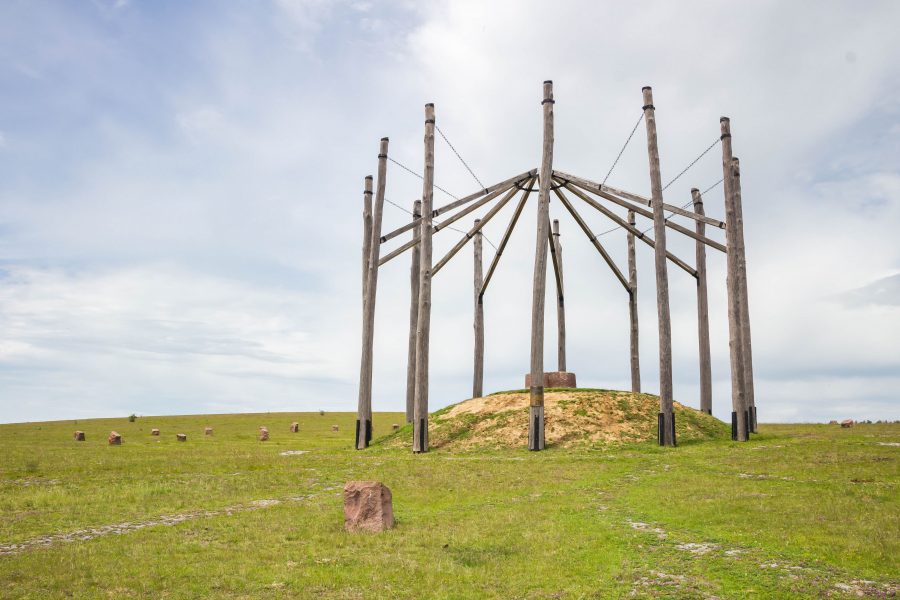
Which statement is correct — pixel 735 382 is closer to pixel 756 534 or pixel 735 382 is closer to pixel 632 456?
pixel 632 456

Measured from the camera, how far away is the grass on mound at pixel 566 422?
96.7 ft

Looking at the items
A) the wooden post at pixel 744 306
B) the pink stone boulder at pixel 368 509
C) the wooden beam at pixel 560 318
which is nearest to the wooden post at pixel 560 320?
the wooden beam at pixel 560 318

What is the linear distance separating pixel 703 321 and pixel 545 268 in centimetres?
1181

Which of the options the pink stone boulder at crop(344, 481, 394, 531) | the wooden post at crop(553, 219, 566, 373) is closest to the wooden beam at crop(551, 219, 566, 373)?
the wooden post at crop(553, 219, 566, 373)

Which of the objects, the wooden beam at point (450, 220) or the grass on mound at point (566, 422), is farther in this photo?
the wooden beam at point (450, 220)

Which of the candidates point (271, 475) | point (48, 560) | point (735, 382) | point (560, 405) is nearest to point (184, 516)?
point (48, 560)

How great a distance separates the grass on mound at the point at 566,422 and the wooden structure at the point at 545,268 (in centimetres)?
158

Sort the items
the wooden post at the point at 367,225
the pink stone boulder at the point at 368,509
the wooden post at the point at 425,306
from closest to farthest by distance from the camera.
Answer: the pink stone boulder at the point at 368,509 < the wooden post at the point at 425,306 < the wooden post at the point at 367,225

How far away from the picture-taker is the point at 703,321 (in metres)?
37.2

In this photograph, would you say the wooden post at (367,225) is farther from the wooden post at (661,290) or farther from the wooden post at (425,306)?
the wooden post at (661,290)

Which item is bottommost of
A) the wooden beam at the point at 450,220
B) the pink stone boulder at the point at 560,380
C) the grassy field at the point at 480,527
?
the grassy field at the point at 480,527

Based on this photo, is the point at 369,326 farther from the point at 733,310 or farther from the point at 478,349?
the point at 733,310

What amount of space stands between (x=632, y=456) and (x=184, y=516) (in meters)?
15.8

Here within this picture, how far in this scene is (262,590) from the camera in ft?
35.6
